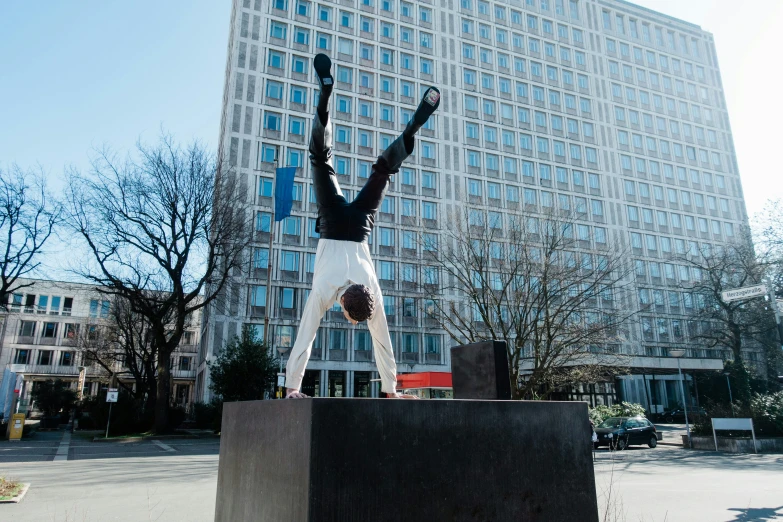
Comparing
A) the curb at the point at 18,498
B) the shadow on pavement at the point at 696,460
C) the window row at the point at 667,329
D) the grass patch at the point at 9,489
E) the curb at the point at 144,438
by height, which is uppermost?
the window row at the point at 667,329

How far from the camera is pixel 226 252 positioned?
29719 millimetres

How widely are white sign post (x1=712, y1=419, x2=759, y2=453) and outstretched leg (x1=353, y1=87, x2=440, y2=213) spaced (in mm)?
22506

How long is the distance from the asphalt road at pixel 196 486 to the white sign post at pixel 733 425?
1.63 m

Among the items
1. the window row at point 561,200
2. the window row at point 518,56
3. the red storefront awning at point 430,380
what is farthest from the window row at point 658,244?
the red storefront awning at point 430,380

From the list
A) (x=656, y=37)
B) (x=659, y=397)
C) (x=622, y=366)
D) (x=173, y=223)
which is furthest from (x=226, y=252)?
(x=656, y=37)

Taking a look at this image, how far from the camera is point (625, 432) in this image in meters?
24.6

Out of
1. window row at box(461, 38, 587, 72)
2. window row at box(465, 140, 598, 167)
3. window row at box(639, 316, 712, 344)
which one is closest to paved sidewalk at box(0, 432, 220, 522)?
window row at box(465, 140, 598, 167)

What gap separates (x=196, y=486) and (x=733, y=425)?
21.2m

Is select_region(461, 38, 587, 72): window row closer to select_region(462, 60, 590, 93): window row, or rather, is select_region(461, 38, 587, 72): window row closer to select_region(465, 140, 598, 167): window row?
select_region(462, 60, 590, 93): window row

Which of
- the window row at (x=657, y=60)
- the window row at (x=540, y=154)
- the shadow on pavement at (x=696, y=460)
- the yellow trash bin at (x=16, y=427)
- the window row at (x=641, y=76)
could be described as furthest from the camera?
the window row at (x=657, y=60)

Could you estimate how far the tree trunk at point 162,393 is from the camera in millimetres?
28406

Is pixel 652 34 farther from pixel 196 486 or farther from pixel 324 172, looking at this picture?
pixel 324 172

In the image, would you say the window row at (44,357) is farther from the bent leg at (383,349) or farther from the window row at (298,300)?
the bent leg at (383,349)

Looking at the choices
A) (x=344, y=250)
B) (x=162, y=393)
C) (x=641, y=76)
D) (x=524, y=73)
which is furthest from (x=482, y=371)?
(x=641, y=76)
